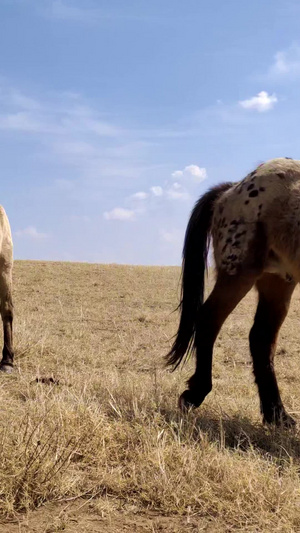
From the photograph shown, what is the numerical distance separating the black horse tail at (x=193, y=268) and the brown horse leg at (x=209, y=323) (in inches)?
6.7

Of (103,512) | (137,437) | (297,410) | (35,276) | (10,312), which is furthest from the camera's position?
(35,276)

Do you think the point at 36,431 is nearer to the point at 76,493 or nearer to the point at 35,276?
the point at 76,493

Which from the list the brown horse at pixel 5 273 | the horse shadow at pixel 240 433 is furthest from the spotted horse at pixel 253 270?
the brown horse at pixel 5 273

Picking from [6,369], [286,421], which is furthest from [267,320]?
[6,369]

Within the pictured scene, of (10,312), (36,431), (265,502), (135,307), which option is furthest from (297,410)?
(135,307)

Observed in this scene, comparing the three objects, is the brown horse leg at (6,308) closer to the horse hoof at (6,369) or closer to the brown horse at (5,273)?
the brown horse at (5,273)

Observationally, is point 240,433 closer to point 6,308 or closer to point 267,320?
point 267,320

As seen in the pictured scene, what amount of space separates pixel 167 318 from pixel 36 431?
8.09 metres

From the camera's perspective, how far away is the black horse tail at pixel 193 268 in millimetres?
4715

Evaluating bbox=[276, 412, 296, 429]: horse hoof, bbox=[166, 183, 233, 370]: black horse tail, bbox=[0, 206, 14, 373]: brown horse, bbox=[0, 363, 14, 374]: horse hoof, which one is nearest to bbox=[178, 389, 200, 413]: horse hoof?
bbox=[166, 183, 233, 370]: black horse tail

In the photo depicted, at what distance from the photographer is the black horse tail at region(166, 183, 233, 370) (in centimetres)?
471

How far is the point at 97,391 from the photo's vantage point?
4883 mm

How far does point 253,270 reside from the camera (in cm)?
438

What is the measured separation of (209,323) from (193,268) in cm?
61
